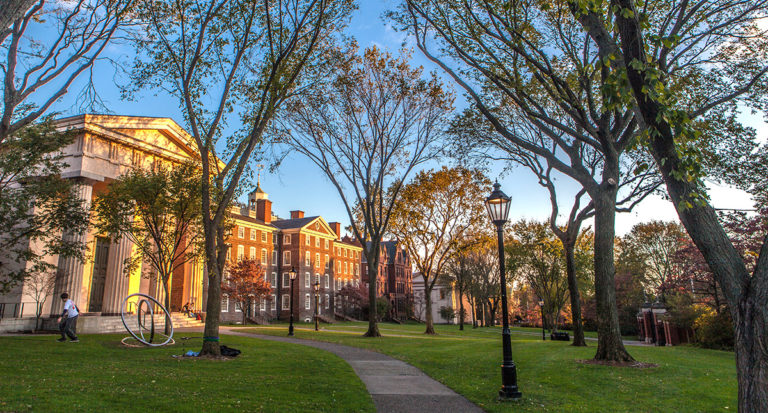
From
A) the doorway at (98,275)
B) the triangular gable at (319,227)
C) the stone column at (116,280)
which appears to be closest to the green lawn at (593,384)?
the stone column at (116,280)

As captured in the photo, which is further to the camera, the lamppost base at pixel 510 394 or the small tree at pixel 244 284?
the small tree at pixel 244 284

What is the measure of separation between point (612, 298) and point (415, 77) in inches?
538

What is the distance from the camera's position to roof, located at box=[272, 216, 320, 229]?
185 ft

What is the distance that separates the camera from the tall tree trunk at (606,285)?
38.7ft

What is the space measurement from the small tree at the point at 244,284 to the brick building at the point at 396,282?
32.1 meters

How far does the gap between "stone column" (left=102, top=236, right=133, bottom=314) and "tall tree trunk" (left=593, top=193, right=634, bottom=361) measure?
1004 inches

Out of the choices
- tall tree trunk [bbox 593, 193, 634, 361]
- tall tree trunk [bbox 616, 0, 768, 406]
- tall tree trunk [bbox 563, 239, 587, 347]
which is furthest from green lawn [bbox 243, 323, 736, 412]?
tall tree trunk [bbox 563, 239, 587, 347]

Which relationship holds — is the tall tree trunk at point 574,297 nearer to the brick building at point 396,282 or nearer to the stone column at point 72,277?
the stone column at point 72,277

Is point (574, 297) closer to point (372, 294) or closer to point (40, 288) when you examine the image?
point (372, 294)

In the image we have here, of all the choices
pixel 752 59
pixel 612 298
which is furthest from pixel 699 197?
pixel 752 59

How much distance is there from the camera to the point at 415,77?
70.3 ft

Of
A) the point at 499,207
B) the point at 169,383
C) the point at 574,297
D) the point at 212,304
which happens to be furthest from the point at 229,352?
the point at 574,297

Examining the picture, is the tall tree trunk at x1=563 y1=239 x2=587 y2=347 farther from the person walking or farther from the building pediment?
the building pediment

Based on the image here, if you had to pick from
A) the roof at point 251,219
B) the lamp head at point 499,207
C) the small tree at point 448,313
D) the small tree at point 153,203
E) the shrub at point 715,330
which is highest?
the roof at point 251,219
